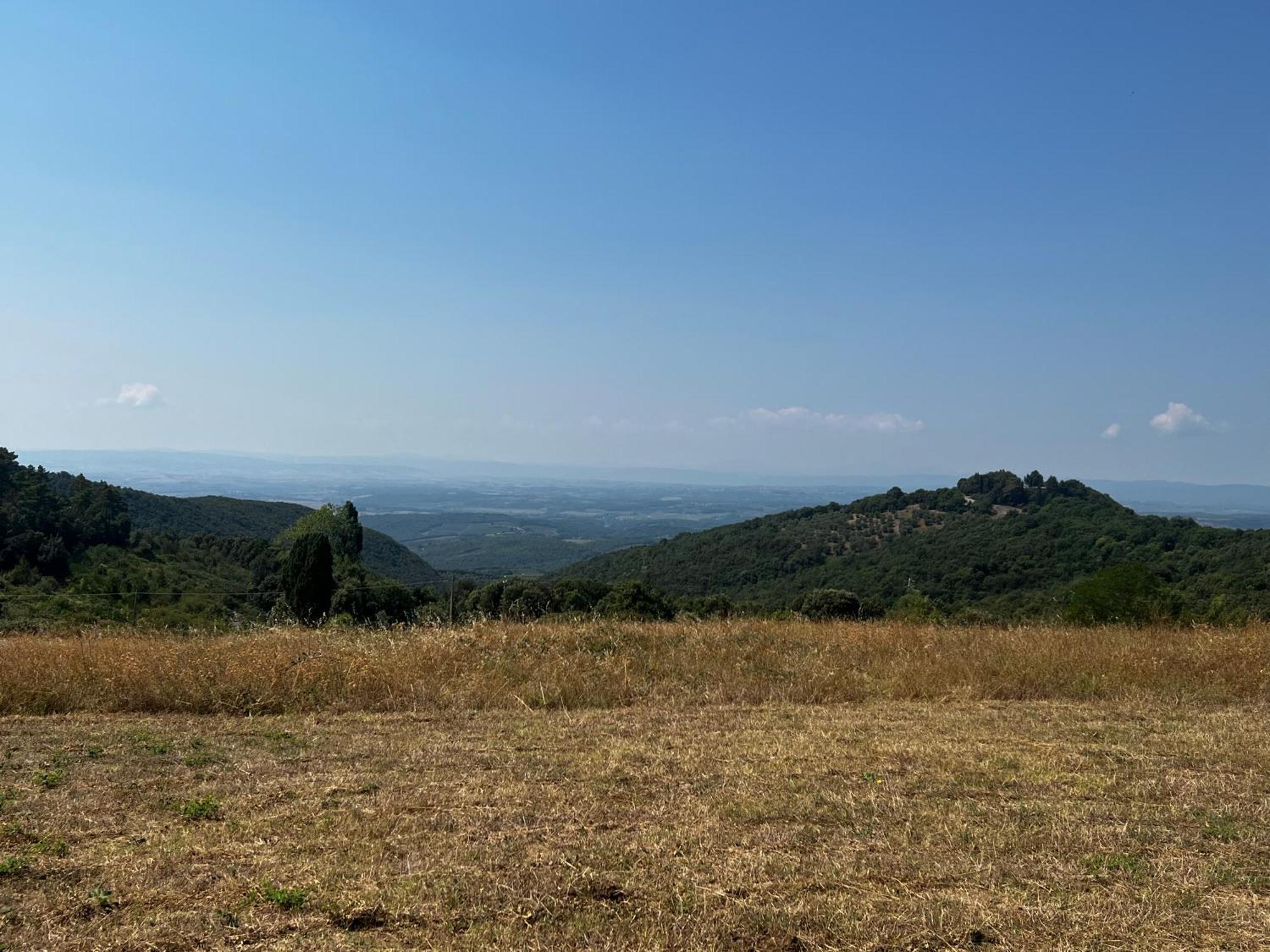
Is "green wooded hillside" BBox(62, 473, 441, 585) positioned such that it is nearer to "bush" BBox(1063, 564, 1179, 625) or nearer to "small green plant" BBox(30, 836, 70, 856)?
"bush" BBox(1063, 564, 1179, 625)

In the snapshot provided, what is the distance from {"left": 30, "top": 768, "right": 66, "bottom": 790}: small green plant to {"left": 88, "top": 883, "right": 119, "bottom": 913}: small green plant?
1979 mm

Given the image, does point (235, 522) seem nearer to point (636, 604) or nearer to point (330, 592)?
point (330, 592)

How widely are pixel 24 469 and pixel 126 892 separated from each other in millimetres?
37399

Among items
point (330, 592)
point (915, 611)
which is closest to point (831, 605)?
point (915, 611)

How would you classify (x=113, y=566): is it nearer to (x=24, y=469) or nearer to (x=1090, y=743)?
(x=24, y=469)

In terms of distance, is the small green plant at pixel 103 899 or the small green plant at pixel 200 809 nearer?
the small green plant at pixel 103 899

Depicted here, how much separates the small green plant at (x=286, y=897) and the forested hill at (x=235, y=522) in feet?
143

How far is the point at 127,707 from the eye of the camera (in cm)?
747

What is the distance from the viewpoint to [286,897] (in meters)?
3.42

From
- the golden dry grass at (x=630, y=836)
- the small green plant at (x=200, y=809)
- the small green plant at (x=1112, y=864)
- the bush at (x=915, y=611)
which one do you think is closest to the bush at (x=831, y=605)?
the bush at (x=915, y=611)

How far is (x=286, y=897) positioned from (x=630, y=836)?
1684 millimetres

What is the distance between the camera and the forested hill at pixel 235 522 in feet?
164

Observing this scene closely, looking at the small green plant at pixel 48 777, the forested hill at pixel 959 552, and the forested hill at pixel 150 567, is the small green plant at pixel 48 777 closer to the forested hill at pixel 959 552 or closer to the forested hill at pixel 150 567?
the forested hill at pixel 150 567

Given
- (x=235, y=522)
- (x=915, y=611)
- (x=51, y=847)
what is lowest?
(x=235, y=522)
